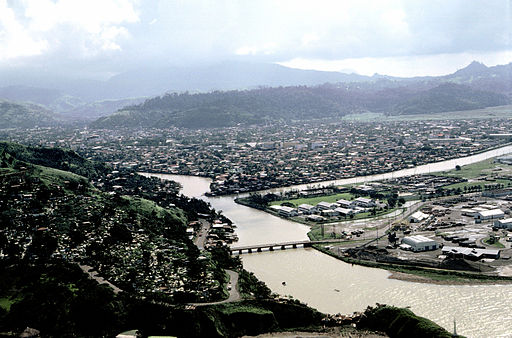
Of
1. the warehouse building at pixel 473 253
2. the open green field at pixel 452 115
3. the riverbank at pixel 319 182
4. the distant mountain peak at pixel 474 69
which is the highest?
the distant mountain peak at pixel 474 69

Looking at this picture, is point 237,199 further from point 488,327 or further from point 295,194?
point 488,327

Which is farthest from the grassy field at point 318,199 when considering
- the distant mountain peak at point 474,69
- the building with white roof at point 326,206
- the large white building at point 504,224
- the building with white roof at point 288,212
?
the distant mountain peak at point 474,69

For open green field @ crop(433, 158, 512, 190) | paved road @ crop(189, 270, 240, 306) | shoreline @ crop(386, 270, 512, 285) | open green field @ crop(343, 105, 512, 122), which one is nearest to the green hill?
open green field @ crop(343, 105, 512, 122)

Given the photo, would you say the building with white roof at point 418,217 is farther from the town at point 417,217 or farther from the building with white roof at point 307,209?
the building with white roof at point 307,209

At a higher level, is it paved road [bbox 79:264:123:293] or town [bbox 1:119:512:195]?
paved road [bbox 79:264:123:293]

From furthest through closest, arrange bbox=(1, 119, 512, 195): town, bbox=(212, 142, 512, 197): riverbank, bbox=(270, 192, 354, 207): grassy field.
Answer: bbox=(1, 119, 512, 195): town → bbox=(212, 142, 512, 197): riverbank → bbox=(270, 192, 354, 207): grassy field

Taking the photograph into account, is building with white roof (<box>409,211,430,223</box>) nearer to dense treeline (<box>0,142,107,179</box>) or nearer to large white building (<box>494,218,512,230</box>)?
large white building (<box>494,218,512,230</box>)
